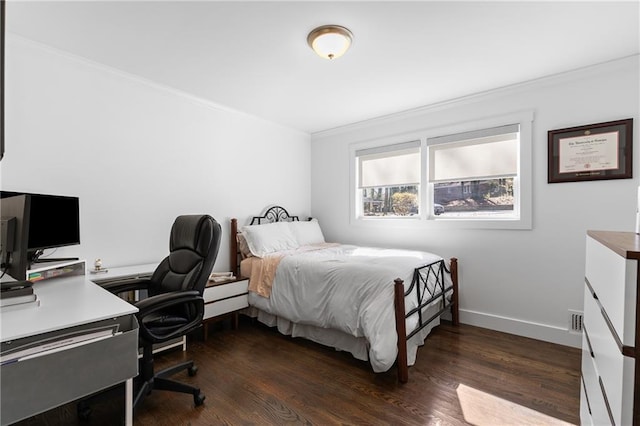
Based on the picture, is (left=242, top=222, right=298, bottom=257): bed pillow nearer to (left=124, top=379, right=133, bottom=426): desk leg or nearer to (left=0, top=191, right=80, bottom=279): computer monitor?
(left=0, top=191, right=80, bottom=279): computer monitor

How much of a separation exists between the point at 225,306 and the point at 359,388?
156 cm

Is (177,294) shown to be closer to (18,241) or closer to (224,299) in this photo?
(18,241)

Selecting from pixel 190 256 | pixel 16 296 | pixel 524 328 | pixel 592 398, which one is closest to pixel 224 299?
pixel 190 256

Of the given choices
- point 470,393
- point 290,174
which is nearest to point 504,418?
point 470,393

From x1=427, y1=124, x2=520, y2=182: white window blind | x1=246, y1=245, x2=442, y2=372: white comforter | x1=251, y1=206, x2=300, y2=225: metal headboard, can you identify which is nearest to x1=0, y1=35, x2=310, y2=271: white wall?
x1=251, y1=206, x2=300, y2=225: metal headboard

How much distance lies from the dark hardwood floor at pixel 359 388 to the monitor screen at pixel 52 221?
42.3 inches

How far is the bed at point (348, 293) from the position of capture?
220cm

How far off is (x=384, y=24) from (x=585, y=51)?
5.53 feet

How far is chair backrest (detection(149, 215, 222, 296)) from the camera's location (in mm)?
1988

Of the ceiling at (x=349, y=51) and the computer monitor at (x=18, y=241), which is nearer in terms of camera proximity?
the computer monitor at (x=18, y=241)

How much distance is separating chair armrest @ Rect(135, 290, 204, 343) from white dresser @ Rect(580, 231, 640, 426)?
191 cm

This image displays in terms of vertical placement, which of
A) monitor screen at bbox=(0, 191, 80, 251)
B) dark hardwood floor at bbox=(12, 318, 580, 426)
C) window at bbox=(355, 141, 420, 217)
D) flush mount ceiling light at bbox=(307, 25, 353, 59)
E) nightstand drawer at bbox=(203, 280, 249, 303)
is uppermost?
flush mount ceiling light at bbox=(307, 25, 353, 59)

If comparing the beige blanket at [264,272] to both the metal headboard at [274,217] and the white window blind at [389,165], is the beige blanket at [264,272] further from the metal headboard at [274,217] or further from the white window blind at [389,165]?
the white window blind at [389,165]

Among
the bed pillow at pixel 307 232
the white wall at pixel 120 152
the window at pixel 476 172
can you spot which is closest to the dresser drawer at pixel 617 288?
the window at pixel 476 172
